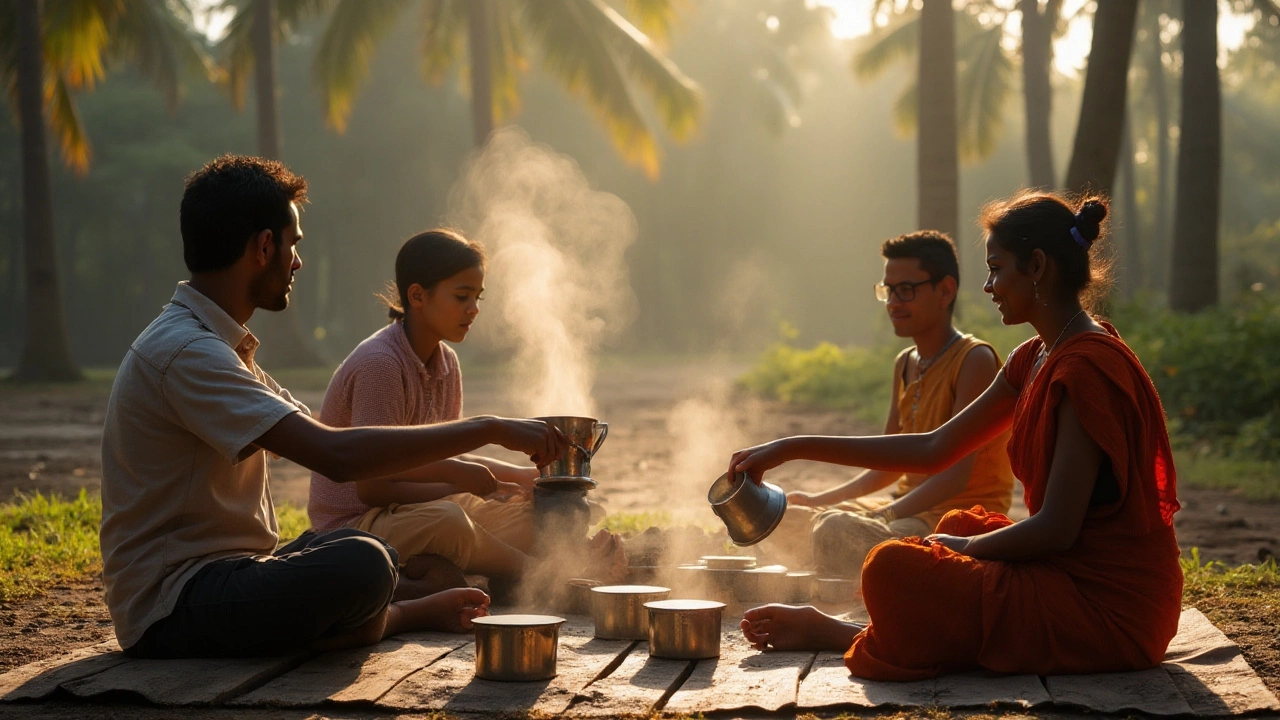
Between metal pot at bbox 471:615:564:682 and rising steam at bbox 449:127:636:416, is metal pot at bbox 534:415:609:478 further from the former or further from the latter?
rising steam at bbox 449:127:636:416

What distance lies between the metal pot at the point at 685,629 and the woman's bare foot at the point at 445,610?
2.44 ft

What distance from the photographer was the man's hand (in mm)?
3457

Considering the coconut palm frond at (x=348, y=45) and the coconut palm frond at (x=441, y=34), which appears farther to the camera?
the coconut palm frond at (x=441, y=34)

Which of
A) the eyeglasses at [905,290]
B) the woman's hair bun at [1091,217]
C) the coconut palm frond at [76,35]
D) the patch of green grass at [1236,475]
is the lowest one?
the patch of green grass at [1236,475]

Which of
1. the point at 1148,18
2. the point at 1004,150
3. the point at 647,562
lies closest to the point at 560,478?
the point at 647,562

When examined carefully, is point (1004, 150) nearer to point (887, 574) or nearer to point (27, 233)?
point (27, 233)

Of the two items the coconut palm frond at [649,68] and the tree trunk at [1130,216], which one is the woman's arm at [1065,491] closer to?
the coconut palm frond at [649,68]

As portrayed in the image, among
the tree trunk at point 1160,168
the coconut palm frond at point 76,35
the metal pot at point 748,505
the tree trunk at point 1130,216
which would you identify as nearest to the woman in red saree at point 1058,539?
the metal pot at point 748,505

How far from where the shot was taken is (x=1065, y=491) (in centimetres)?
326

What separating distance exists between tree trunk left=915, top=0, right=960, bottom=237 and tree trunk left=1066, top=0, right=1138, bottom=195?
13.8 ft

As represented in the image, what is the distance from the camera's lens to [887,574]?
340cm

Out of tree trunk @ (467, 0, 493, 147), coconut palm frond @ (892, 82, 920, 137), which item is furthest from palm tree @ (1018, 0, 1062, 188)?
tree trunk @ (467, 0, 493, 147)

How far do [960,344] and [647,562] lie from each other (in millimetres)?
1657

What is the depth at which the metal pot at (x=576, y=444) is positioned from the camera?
4.24 m
